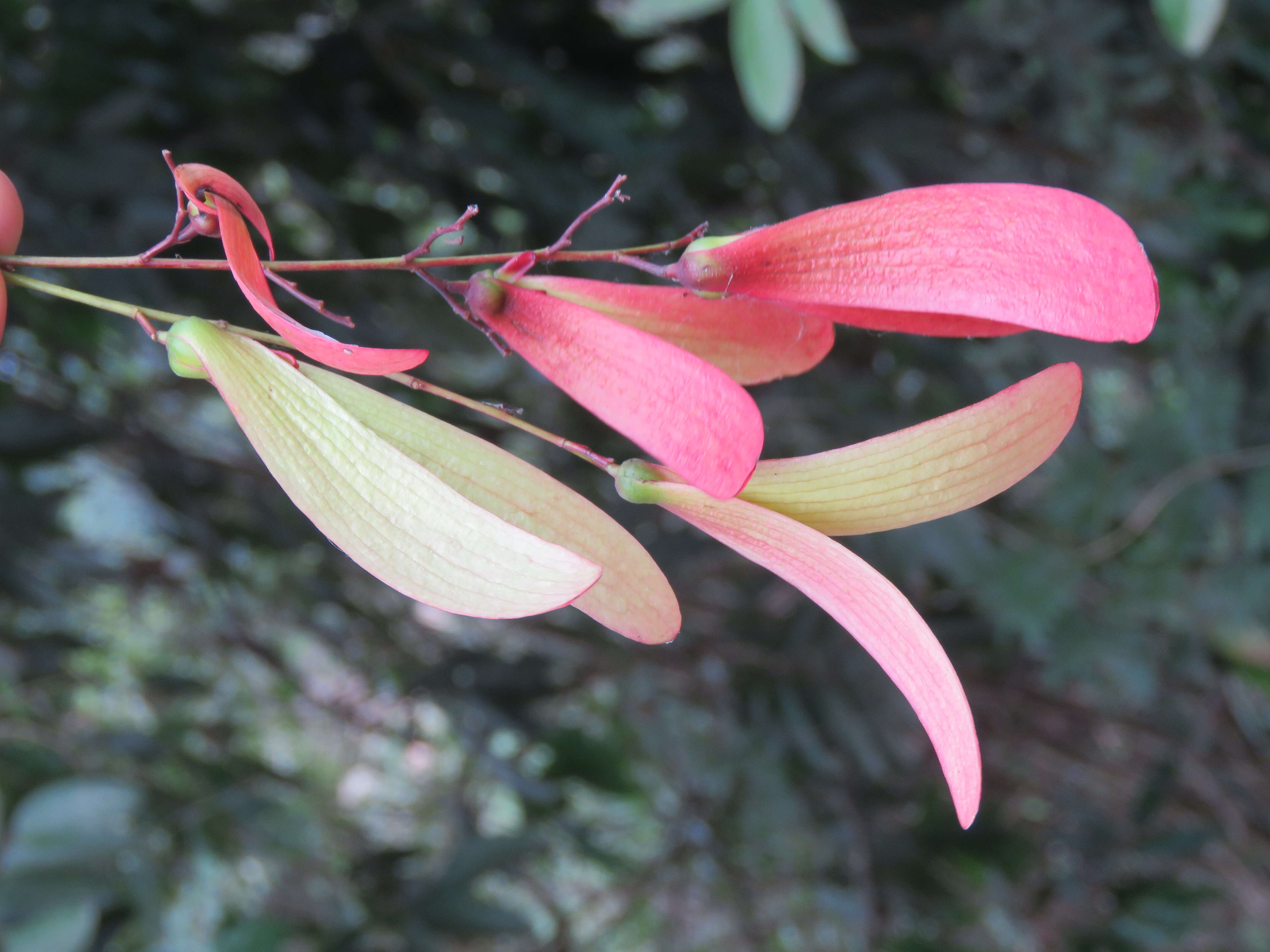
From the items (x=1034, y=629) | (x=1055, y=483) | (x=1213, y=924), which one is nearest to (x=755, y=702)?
(x=1034, y=629)

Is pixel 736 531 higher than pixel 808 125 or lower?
higher

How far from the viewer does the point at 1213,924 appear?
49.4 inches

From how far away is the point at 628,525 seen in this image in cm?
78

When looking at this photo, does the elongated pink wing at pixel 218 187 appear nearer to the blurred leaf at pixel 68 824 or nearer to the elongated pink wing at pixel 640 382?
the elongated pink wing at pixel 640 382

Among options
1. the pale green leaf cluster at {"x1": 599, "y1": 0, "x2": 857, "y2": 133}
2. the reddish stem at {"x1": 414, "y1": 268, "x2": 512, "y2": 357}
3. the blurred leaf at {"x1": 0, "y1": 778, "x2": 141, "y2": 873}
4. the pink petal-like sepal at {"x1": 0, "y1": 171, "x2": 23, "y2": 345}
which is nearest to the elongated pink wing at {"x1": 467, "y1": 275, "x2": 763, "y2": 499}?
the reddish stem at {"x1": 414, "y1": 268, "x2": 512, "y2": 357}

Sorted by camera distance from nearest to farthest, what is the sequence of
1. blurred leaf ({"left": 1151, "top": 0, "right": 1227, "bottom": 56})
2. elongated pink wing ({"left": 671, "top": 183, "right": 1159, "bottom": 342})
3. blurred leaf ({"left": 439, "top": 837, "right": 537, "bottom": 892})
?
Answer: 1. elongated pink wing ({"left": 671, "top": 183, "right": 1159, "bottom": 342})
2. blurred leaf ({"left": 1151, "top": 0, "right": 1227, "bottom": 56})
3. blurred leaf ({"left": 439, "top": 837, "right": 537, "bottom": 892})

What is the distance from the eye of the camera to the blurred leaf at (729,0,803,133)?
1.86 ft

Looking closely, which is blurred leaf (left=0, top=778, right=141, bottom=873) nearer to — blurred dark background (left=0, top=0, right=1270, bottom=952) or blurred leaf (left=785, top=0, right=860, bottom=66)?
blurred dark background (left=0, top=0, right=1270, bottom=952)

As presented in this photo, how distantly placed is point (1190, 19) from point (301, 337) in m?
0.53

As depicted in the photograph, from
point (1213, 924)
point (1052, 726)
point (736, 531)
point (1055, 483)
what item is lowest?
point (1213, 924)

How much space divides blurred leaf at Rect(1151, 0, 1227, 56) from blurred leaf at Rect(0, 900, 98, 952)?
0.91 m

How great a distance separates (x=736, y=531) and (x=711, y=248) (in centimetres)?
7

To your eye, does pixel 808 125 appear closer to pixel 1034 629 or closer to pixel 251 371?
pixel 1034 629

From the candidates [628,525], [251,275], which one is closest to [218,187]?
[251,275]
